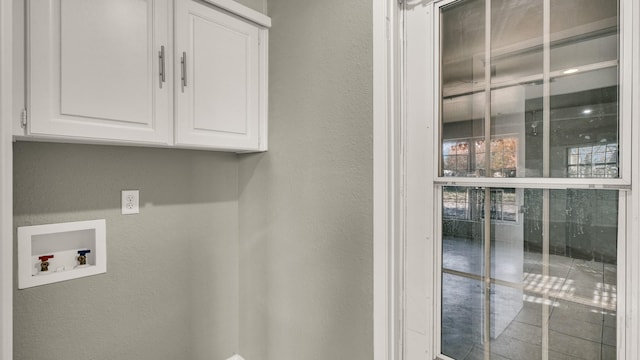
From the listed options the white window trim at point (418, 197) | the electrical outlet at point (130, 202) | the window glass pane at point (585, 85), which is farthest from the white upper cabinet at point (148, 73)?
the window glass pane at point (585, 85)

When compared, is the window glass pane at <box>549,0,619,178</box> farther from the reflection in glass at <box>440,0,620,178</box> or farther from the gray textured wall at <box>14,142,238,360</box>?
the gray textured wall at <box>14,142,238,360</box>

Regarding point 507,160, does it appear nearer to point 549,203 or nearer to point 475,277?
point 549,203

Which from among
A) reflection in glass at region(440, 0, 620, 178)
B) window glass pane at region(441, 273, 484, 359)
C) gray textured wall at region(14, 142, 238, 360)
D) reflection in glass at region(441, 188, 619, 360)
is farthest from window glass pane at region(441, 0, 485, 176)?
gray textured wall at region(14, 142, 238, 360)

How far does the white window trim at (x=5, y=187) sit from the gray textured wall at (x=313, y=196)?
3.40ft

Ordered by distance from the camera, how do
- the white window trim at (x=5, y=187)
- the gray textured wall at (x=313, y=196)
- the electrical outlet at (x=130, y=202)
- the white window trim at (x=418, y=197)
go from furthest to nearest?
the electrical outlet at (x=130, y=202) → the gray textured wall at (x=313, y=196) → the white window trim at (x=418, y=197) → the white window trim at (x=5, y=187)

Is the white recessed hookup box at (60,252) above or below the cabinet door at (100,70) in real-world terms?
below

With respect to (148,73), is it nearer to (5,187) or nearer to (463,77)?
(5,187)

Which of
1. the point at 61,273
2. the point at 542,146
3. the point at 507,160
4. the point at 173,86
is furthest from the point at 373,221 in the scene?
the point at 61,273

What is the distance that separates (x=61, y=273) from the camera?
1.31m

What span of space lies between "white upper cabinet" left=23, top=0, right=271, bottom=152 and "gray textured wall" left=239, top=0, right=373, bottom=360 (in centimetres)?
19

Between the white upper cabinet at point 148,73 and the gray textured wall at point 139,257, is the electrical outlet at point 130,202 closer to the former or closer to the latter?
the gray textured wall at point 139,257

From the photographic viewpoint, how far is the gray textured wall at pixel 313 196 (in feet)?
4.35

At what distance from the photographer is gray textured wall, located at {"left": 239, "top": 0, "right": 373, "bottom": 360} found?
1.33 metres

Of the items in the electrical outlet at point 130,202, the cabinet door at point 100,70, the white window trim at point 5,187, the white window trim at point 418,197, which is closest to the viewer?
the white window trim at point 5,187
